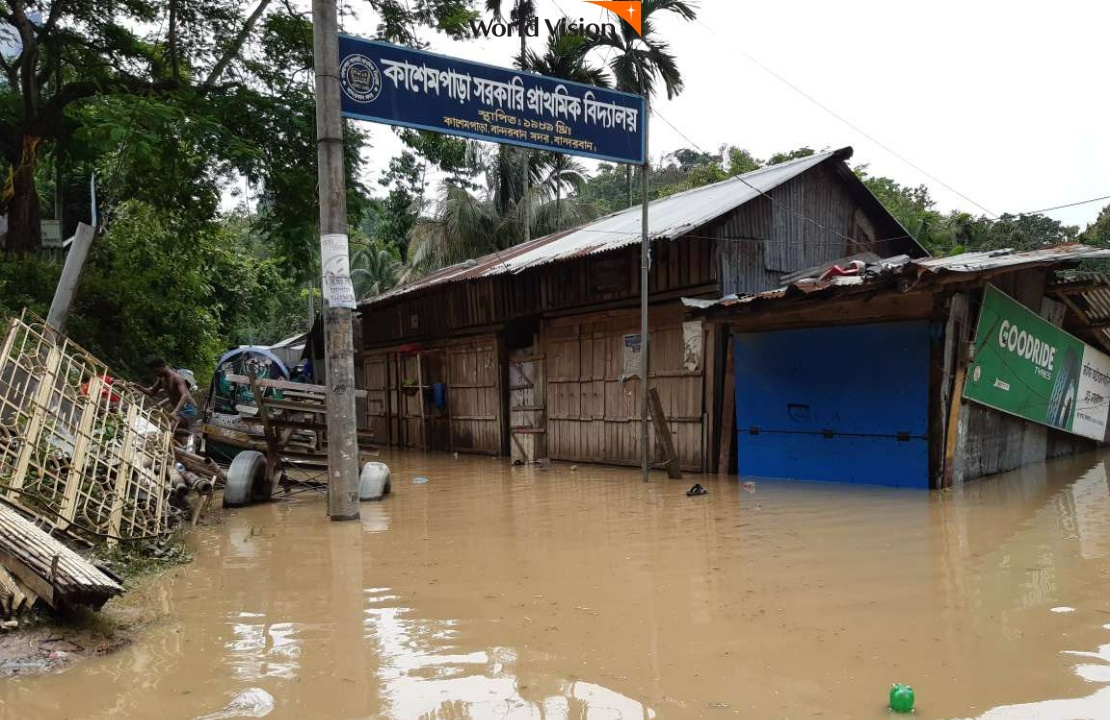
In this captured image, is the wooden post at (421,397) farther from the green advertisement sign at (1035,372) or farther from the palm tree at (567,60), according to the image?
the green advertisement sign at (1035,372)

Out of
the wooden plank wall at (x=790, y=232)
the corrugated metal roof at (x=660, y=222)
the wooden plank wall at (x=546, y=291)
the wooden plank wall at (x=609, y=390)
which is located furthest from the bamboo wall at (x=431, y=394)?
the wooden plank wall at (x=790, y=232)

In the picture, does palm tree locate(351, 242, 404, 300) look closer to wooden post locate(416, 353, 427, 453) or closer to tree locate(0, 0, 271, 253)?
wooden post locate(416, 353, 427, 453)

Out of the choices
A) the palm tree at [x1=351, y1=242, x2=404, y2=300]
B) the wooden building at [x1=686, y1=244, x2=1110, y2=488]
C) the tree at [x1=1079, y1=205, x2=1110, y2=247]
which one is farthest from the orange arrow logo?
the palm tree at [x1=351, y1=242, x2=404, y2=300]

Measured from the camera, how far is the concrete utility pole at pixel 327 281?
783 cm

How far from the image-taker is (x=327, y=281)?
25.6 feet

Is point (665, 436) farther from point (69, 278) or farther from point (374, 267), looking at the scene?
point (374, 267)

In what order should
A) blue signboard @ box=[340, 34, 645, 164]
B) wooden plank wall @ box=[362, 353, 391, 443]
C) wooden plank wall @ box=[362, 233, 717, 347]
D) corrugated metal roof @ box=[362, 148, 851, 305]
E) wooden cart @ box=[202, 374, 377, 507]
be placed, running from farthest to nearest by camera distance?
wooden plank wall @ box=[362, 353, 391, 443]
wooden plank wall @ box=[362, 233, 717, 347]
corrugated metal roof @ box=[362, 148, 851, 305]
wooden cart @ box=[202, 374, 377, 507]
blue signboard @ box=[340, 34, 645, 164]

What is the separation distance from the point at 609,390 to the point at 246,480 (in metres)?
5.87

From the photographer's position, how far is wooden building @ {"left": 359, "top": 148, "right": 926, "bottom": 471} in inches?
447

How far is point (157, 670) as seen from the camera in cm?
372

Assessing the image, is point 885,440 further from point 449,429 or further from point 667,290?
point 449,429

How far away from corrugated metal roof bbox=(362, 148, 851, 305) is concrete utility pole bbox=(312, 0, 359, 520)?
14.1 ft

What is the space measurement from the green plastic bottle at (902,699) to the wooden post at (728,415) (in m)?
7.93

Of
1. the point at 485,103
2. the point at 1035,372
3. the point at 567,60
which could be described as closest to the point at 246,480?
the point at 485,103
